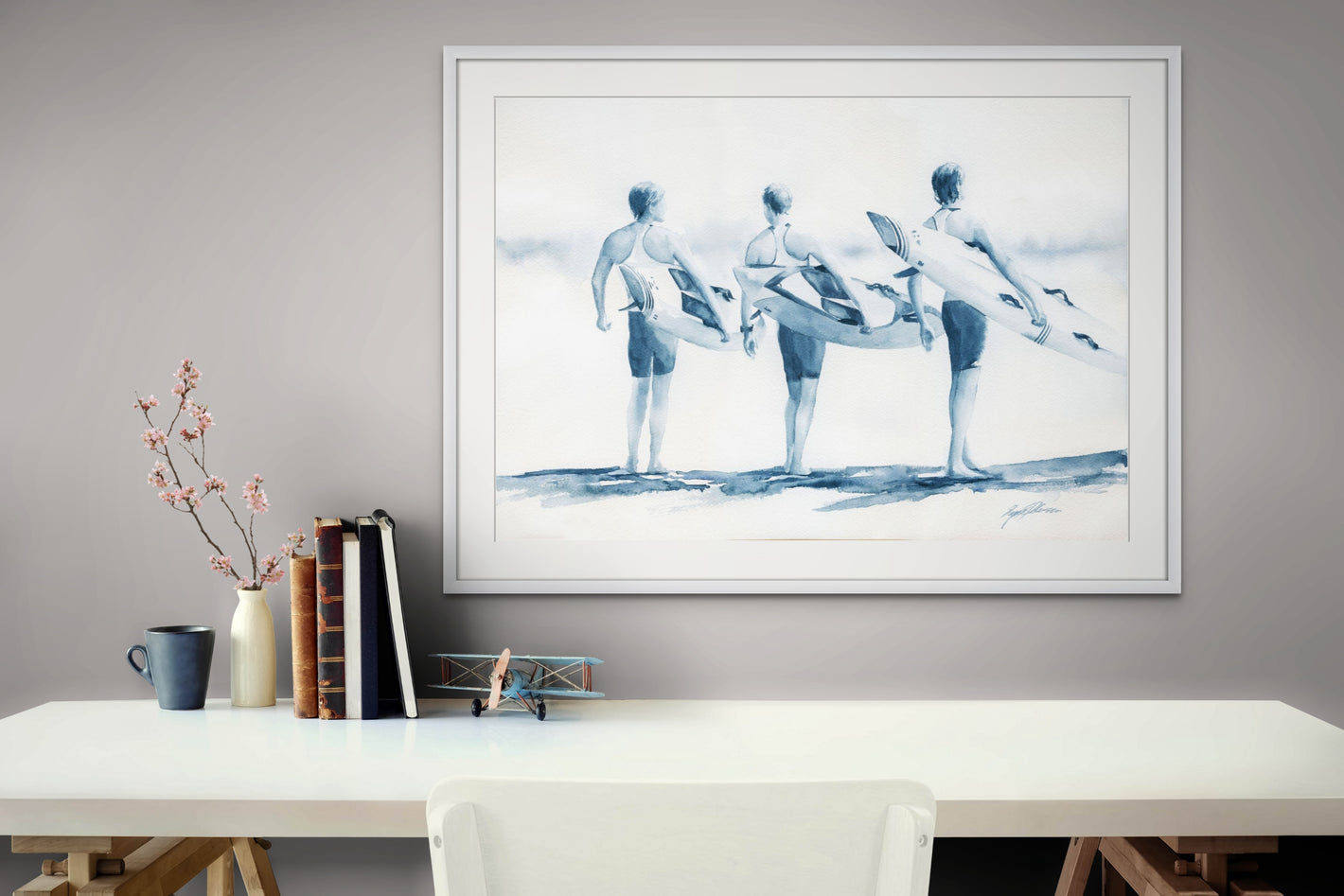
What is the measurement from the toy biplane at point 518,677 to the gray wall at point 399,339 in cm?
6

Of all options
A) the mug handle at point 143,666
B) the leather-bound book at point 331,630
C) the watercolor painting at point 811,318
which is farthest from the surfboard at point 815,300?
the mug handle at point 143,666

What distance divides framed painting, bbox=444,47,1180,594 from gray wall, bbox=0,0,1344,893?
63mm

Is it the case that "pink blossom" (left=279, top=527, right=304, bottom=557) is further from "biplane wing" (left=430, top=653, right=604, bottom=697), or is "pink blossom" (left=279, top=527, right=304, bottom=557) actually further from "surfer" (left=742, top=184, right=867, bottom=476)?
"surfer" (left=742, top=184, right=867, bottom=476)

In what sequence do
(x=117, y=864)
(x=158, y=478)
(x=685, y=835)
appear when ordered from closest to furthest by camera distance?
(x=685, y=835), (x=117, y=864), (x=158, y=478)

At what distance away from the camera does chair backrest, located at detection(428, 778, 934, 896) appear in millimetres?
790

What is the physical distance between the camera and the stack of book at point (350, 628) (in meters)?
1.45

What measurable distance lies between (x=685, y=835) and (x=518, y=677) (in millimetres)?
755

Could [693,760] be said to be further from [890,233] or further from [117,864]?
[890,233]

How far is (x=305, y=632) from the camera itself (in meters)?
1.49

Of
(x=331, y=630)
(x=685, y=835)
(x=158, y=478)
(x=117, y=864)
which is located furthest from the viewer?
(x=158, y=478)

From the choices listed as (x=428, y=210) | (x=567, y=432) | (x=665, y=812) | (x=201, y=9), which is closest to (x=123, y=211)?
(x=201, y=9)

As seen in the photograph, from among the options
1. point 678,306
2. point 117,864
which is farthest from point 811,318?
point 117,864

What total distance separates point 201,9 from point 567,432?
1.06m

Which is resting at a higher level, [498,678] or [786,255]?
[786,255]
